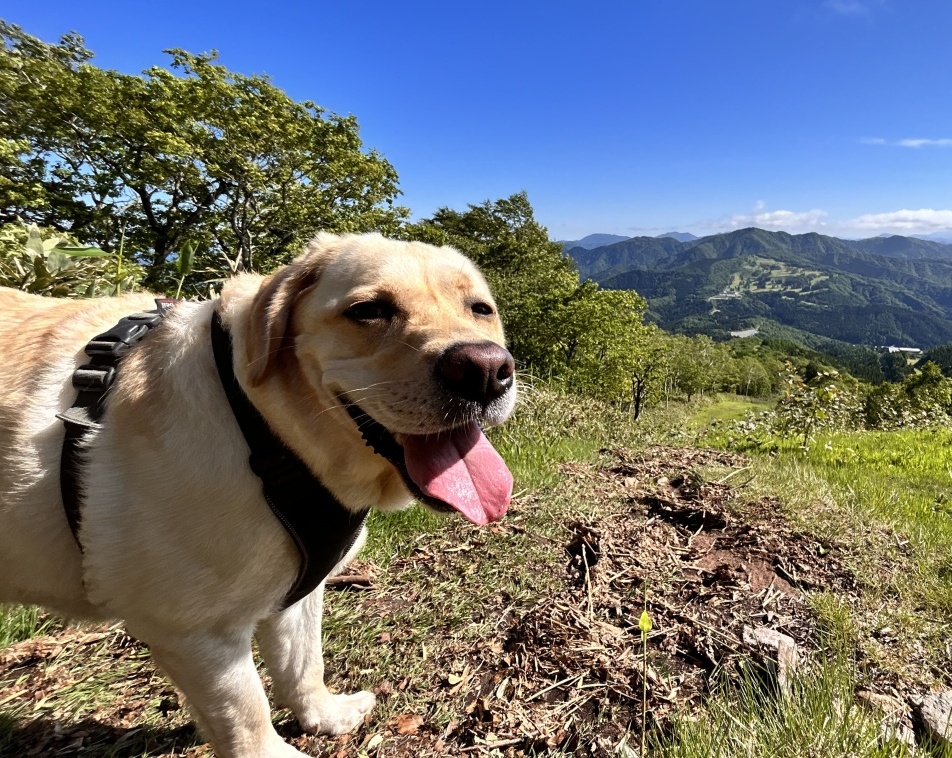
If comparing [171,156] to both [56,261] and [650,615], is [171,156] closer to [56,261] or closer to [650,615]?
[56,261]

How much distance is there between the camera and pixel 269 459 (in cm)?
173

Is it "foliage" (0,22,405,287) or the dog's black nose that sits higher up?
"foliage" (0,22,405,287)

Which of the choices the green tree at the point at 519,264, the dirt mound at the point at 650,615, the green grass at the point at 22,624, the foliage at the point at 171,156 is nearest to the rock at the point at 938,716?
the dirt mound at the point at 650,615

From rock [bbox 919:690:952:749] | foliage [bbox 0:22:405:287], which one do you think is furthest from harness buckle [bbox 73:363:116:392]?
foliage [bbox 0:22:405:287]

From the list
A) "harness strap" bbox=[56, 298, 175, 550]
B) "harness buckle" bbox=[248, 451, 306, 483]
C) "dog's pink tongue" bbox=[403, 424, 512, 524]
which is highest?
"harness strap" bbox=[56, 298, 175, 550]

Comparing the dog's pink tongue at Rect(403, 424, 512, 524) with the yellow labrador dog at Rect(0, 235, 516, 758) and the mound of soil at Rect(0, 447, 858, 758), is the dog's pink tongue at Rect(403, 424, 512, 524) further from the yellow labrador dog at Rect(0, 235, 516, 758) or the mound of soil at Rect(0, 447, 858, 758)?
the mound of soil at Rect(0, 447, 858, 758)

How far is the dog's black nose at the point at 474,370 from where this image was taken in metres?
1.75

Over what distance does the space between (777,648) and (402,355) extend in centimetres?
235

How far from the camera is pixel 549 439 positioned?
22.2ft

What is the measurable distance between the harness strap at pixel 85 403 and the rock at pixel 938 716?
3.47m

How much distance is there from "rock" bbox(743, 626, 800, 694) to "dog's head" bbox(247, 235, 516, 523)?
1608 millimetres

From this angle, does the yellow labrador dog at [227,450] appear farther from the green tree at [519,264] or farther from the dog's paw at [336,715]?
the green tree at [519,264]

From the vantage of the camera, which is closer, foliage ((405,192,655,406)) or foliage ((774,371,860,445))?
foliage ((774,371,860,445))

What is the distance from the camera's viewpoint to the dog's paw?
2316 millimetres
